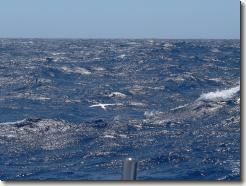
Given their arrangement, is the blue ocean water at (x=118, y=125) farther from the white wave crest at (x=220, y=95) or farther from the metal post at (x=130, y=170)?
the metal post at (x=130, y=170)

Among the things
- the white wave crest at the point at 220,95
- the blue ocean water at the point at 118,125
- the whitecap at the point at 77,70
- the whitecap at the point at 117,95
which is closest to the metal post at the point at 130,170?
the blue ocean water at the point at 118,125

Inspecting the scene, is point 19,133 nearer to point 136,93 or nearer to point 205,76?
point 136,93

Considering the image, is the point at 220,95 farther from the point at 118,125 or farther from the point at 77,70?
the point at 77,70

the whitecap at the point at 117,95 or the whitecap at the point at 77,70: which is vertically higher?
the whitecap at the point at 117,95

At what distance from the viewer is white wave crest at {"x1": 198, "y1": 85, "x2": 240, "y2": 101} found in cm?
2898

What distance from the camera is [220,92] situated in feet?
104

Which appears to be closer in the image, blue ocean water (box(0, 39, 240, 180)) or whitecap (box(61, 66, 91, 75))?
blue ocean water (box(0, 39, 240, 180))

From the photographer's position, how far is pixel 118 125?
839 inches

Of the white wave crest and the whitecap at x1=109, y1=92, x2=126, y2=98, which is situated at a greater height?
the white wave crest

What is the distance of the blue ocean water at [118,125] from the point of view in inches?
553

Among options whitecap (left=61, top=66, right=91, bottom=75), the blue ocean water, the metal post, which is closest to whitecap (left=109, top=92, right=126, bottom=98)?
the blue ocean water

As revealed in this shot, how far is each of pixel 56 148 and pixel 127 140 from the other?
2228mm

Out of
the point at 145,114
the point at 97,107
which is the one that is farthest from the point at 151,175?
the point at 97,107

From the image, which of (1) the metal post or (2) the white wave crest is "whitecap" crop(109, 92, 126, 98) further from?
(1) the metal post
